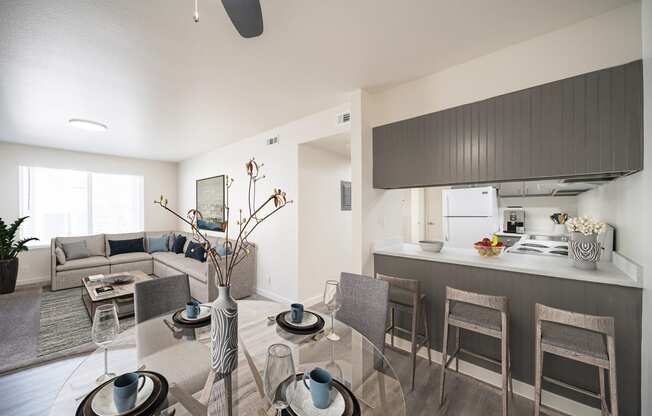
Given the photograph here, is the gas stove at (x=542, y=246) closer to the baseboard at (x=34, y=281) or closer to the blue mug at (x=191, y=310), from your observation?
the blue mug at (x=191, y=310)

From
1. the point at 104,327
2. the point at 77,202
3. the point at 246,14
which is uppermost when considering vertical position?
the point at 246,14

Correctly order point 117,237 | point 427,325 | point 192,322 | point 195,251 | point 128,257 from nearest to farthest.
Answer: point 192,322
point 427,325
point 195,251
point 128,257
point 117,237

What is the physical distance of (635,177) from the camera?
155 cm

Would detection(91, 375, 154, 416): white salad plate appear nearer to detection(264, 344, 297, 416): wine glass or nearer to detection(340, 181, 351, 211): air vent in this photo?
detection(264, 344, 297, 416): wine glass

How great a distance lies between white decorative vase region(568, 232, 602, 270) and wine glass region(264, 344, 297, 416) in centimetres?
204

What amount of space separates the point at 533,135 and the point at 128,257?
6.32 meters

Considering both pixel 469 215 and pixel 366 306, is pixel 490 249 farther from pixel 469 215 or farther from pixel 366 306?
pixel 469 215

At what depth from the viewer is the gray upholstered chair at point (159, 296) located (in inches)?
68.8

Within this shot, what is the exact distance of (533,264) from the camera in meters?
1.87

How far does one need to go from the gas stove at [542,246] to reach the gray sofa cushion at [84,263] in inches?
250

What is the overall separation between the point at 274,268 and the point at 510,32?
12.2 ft

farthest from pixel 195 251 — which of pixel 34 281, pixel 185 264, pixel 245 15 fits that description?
pixel 245 15

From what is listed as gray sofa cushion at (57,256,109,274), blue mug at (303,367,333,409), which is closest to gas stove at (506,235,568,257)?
blue mug at (303,367,333,409)

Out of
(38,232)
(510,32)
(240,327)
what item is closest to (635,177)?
(510,32)
